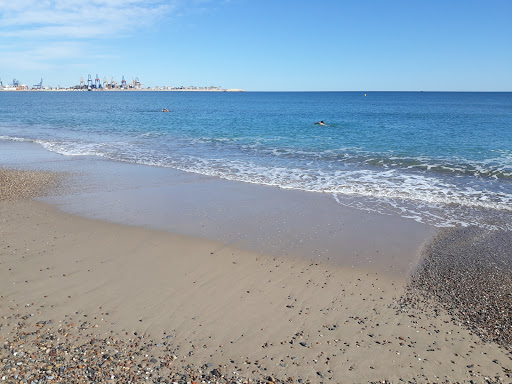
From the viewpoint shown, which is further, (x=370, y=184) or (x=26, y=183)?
(x=370, y=184)

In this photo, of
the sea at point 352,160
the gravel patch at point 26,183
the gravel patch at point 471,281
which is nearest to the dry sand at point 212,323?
the gravel patch at point 471,281

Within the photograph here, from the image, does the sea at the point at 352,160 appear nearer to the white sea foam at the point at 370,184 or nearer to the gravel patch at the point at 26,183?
the white sea foam at the point at 370,184

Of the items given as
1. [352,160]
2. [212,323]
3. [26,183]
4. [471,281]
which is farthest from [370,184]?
[26,183]

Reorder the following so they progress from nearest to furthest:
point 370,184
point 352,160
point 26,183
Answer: point 26,183 → point 370,184 → point 352,160

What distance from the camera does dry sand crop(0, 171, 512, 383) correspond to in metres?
5.71

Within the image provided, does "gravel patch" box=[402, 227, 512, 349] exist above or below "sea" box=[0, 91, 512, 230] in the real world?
below

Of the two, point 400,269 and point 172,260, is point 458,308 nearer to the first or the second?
point 400,269

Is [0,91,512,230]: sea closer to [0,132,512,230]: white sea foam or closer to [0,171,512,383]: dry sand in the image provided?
[0,132,512,230]: white sea foam

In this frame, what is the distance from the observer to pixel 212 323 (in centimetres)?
698

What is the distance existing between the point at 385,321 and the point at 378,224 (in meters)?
5.83

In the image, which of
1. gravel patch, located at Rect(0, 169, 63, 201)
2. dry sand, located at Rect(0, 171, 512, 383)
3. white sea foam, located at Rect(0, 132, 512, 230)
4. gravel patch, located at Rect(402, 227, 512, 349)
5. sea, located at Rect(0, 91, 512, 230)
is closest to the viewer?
dry sand, located at Rect(0, 171, 512, 383)

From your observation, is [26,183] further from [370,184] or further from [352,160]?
[352,160]

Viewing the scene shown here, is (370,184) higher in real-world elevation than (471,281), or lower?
higher

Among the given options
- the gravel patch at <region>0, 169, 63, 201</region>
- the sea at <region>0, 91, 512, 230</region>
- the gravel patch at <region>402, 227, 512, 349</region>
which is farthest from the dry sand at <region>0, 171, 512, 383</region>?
the sea at <region>0, 91, 512, 230</region>
